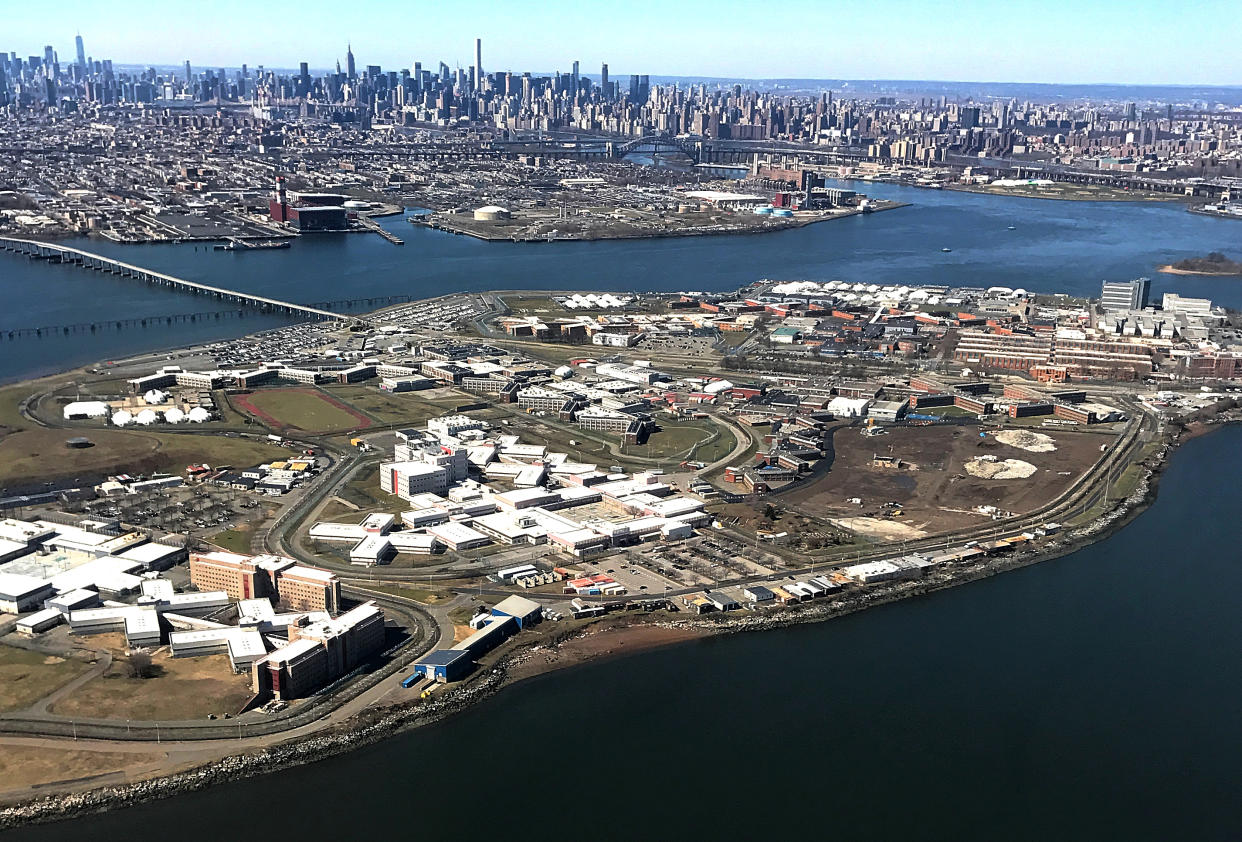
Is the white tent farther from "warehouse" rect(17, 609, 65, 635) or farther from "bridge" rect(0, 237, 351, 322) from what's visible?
"bridge" rect(0, 237, 351, 322)

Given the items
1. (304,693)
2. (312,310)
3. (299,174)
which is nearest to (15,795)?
(304,693)

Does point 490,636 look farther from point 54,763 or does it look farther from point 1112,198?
point 1112,198

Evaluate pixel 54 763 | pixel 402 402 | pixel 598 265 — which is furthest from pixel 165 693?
pixel 598 265

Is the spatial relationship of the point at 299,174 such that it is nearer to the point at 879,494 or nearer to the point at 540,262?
the point at 540,262

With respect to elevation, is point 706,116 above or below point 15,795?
above

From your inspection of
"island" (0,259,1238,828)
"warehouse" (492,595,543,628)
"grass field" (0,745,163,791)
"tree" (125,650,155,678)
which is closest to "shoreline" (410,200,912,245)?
"island" (0,259,1238,828)

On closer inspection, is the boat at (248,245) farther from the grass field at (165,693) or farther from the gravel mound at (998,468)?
the grass field at (165,693)
